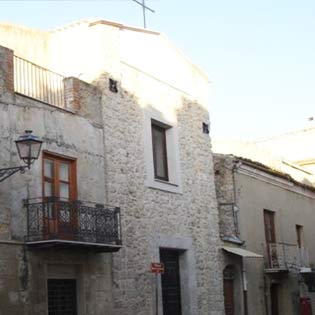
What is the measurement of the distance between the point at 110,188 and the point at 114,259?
1589mm

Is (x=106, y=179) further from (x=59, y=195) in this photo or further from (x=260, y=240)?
(x=260, y=240)

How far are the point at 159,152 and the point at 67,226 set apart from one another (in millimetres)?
5753

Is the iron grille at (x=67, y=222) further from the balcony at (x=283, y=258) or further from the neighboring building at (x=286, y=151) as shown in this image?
the neighboring building at (x=286, y=151)

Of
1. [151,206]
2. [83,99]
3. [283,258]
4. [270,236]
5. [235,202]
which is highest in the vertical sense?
[83,99]

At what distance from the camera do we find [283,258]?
2280 centimetres

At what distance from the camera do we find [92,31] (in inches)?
643

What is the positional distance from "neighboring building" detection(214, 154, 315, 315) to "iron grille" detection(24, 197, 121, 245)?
6.45m

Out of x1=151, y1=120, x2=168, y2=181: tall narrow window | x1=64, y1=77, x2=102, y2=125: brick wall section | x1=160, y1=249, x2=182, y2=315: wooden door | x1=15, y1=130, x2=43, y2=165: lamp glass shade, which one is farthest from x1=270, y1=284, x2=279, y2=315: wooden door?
x1=15, y1=130, x2=43, y2=165: lamp glass shade

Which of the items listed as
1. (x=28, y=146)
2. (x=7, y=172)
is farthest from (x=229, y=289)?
(x=28, y=146)

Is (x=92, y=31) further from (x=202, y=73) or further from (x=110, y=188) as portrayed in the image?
(x=202, y=73)

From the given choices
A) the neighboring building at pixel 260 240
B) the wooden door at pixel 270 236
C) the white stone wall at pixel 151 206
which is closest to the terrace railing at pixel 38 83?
the white stone wall at pixel 151 206

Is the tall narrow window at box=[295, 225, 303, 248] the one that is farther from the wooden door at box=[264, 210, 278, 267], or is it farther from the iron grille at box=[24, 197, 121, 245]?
the iron grille at box=[24, 197, 121, 245]

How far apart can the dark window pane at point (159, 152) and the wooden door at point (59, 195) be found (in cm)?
388

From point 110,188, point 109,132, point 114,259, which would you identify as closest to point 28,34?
point 109,132
